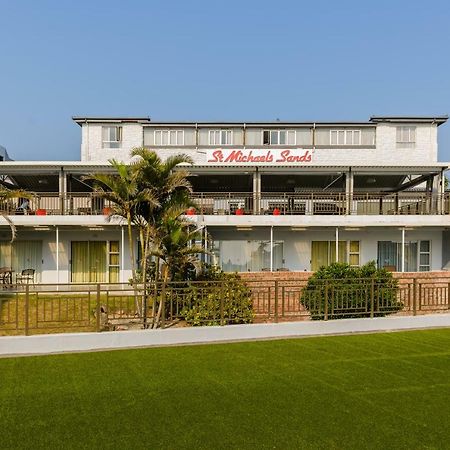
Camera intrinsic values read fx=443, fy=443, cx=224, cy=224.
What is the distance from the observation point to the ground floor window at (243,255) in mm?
20703

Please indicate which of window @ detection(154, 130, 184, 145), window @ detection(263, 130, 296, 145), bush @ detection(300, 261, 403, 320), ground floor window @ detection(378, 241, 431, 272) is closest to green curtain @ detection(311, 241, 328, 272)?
ground floor window @ detection(378, 241, 431, 272)

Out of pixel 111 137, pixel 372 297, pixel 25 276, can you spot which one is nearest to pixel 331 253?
pixel 372 297

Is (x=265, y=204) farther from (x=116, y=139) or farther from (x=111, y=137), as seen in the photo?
(x=111, y=137)

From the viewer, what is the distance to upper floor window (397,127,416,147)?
90.1 feet

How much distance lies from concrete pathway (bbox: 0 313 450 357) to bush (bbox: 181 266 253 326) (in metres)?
0.94

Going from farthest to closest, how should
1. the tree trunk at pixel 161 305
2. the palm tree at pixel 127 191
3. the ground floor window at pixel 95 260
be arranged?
the ground floor window at pixel 95 260
the palm tree at pixel 127 191
the tree trunk at pixel 161 305

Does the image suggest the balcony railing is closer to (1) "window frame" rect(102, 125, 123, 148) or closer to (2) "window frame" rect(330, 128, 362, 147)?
(2) "window frame" rect(330, 128, 362, 147)

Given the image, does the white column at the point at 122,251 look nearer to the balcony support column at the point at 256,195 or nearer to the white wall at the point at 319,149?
the balcony support column at the point at 256,195

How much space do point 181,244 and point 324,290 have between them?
13.2 feet

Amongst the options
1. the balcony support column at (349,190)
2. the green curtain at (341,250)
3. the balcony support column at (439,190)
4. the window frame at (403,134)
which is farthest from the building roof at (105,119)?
the balcony support column at (439,190)

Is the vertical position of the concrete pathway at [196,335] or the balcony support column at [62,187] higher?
the balcony support column at [62,187]

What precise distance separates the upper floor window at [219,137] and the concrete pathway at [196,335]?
18249mm

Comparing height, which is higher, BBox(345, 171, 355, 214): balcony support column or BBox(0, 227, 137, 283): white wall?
BBox(345, 171, 355, 214): balcony support column

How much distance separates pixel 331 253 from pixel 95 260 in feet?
36.1
